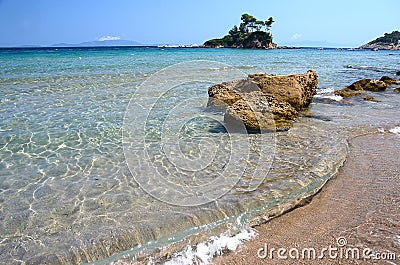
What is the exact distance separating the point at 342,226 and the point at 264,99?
194 inches

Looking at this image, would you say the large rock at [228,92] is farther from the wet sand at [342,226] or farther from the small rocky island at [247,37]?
the small rocky island at [247,37]

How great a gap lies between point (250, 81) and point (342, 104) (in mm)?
3869

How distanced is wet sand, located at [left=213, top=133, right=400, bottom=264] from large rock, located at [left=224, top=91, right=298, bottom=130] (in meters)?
2.69

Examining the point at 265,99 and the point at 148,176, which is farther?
the point at 265,99

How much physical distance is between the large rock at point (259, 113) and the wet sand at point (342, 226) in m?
2.69

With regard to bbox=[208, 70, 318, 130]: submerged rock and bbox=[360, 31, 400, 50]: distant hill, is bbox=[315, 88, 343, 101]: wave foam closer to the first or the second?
bbox=[208, 70, 318, 130]: submerged rock

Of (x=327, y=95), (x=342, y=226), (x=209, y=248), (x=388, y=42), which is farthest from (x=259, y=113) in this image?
(x=388, y=42)

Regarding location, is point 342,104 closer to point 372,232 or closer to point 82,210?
point 372,232

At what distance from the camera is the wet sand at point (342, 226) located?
317 cm

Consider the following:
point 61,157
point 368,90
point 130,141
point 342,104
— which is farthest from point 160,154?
point 368,90

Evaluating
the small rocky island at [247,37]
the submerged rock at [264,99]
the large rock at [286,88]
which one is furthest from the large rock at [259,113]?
the small rocky island at [247,37]

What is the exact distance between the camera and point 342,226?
363 cm

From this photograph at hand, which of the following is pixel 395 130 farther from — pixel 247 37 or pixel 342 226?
pixel 247 37

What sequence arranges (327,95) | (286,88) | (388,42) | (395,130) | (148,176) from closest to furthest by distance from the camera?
(148,176), (395,130), (286,88), (327,95), (388,42)
